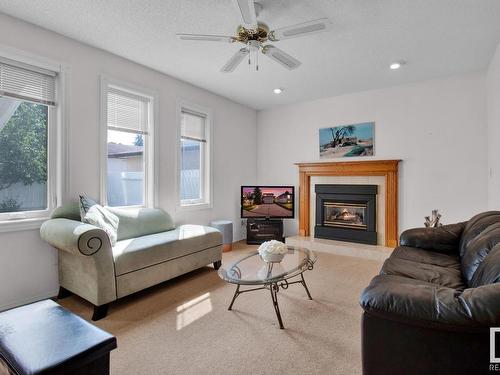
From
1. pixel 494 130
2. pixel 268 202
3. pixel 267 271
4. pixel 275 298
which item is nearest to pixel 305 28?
pixel 267 271

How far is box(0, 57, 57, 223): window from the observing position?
2.55 metres

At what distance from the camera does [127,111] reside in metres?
3.51

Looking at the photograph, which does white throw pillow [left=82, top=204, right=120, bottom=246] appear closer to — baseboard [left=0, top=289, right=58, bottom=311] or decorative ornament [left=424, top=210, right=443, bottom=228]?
baseboard [left=0, top=289, right=58, bottom=311]

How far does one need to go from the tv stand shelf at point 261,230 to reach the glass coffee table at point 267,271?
2082mm

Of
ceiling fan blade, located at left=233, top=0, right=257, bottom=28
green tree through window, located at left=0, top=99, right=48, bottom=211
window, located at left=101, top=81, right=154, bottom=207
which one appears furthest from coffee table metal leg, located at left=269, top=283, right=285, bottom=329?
green tree through window, located at left=0, top=99, right=48, bottom=211

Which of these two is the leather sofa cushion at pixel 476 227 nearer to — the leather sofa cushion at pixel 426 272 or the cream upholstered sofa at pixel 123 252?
the leather sofa cushion at pixel 426 272

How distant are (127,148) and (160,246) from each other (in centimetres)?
147

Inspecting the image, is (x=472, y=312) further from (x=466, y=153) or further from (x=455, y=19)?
(x=466, y=153)

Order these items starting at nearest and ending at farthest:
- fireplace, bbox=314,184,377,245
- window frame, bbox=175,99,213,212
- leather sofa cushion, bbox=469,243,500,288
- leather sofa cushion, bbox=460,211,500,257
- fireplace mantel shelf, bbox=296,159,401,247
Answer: leather sofa cushion, bbox=469,243,500,288 → leather sofa cushion, bbox=460,211,500,257 → window frame, bbox=175,99,213,212 → fireplace mantel shelf, bbox=296,159,401,247 → fireplace, bbox=314,184,377,245

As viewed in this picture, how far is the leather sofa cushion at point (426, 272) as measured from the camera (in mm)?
1870

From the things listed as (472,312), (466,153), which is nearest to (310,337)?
(472,312)

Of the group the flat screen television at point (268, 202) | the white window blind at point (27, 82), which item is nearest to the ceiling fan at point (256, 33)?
the white window blind at point (27, 82)

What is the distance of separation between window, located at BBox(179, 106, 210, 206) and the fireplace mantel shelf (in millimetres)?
1725

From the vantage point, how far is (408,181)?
166 inches
